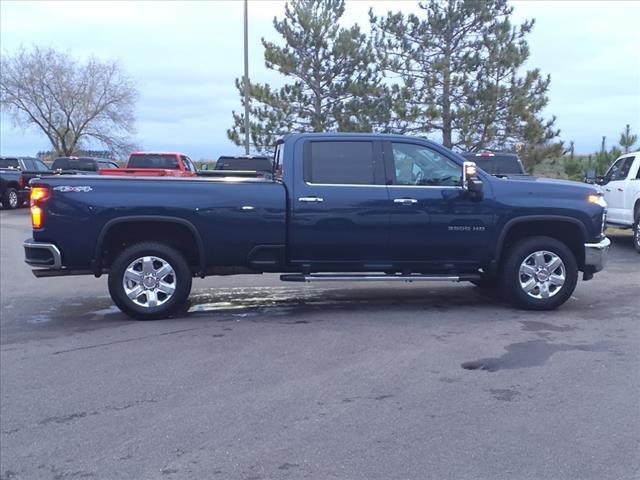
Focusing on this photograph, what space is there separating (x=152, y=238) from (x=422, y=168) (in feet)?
10.4

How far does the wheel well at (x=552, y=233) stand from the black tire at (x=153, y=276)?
3.67m

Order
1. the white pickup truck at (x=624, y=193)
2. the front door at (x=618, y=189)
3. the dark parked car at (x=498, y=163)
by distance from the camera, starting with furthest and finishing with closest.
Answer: the dark parked car at (x=498, y=163), the front door at (x=618, y=189), the white pickup truck at (x=624, y=193)

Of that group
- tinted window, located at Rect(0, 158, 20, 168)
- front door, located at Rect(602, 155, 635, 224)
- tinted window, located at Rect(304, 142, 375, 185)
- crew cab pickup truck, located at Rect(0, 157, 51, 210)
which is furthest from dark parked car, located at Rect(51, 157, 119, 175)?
tinted window, located at Rect(304, 142, 375, 185)

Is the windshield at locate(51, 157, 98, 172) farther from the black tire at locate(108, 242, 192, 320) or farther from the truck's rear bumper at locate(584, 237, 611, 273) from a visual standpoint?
the truck's rear bumper at locate(584, 237, 611, 273)

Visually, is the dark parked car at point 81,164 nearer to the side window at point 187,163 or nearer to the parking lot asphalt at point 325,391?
the side window at point 187,163

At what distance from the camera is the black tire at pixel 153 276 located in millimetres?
7715

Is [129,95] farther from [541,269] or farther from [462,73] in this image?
[541,269]

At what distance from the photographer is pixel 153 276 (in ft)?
25.6

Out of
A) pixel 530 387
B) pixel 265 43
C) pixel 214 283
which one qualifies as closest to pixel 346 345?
pixel 530 387

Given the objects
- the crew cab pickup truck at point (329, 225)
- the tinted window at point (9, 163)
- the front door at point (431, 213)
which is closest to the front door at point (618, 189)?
the crew cab pickup truck at point (329, 225)

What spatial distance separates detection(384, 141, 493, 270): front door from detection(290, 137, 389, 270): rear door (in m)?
0.16

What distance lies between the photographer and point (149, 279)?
7.80m

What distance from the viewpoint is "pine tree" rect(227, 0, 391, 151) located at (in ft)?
96.1

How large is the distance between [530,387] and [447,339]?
1532 mm
